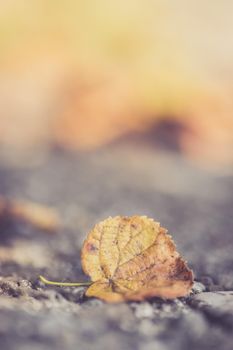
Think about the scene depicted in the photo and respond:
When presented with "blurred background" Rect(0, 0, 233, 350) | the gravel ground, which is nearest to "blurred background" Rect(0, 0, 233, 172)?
"blurred background" Rect(0, 0, 233, 350)

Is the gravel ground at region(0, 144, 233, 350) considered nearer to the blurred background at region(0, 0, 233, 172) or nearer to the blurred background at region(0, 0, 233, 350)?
Answer: the blurred background at region(0, 0, 233, 350)

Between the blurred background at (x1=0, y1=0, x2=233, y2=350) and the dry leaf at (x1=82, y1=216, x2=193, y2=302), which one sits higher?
the blurred background at (x1=0, y1=0, x2=233, y2=350)

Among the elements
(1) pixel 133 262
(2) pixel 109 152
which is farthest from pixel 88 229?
(2) pixel 109 152

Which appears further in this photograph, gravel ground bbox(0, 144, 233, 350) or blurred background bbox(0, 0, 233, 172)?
blurred background bbox(0, 0, 233, 172)

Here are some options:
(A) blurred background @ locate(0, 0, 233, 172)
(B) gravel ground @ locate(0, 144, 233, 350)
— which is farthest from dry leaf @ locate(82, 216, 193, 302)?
(A) blurred background @ locate(0, 0, 233, 172)

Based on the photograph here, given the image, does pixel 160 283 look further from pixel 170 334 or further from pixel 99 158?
pixel 99 158

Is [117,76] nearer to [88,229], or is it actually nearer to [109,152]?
[109,152]
